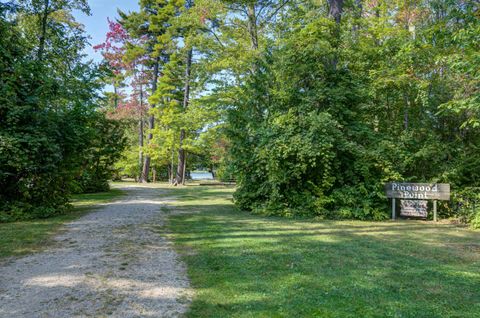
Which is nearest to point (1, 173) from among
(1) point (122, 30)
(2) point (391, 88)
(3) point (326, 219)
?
(3) point (326, 219)

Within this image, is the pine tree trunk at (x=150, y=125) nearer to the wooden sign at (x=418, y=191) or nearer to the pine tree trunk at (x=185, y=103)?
the pine tree trunk at (x=185, y=103)

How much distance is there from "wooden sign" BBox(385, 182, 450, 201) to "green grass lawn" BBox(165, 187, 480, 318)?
1.36 meters

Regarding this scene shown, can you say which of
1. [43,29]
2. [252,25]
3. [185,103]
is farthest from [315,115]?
[185,103]

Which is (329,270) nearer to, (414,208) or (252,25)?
(414,208)

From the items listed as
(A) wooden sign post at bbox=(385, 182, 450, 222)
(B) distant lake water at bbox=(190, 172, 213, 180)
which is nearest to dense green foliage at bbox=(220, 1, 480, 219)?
(A) wooden sign post at bbox=(385, 182, 450, 222)

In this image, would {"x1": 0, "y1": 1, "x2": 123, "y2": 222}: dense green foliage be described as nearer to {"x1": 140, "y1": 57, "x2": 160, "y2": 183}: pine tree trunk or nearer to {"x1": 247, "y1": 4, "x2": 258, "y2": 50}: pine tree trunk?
{"x1": 247, "y1": 4, "x2": 258, "y2": 50}: pine tree trunk

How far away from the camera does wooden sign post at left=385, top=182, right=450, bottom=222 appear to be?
8.92 metres

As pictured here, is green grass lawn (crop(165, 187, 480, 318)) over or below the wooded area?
below

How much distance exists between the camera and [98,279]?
13.1ft

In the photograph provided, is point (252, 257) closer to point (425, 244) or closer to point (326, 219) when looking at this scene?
point (425, 244)

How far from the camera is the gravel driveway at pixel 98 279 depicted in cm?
316

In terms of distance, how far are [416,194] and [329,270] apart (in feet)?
19.9

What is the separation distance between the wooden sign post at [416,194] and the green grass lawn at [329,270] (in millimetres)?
1359

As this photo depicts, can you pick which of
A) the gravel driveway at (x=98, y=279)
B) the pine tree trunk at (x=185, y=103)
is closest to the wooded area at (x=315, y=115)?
the gravel driveway at (x=98, y=279)
